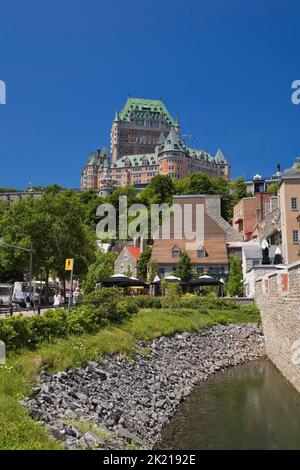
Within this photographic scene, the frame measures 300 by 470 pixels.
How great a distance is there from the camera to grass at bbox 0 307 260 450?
9.30 m

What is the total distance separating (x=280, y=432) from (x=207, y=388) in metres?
6.42

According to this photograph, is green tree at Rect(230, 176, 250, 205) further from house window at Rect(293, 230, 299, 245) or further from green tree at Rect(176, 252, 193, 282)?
house window at Rect(293, 230, 299, 245)

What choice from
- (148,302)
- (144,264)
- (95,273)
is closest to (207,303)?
(148,302)

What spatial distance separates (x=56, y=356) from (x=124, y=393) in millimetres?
2744

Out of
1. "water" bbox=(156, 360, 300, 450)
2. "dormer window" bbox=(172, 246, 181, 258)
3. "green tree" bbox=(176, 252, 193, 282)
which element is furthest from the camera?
"dormer window" bbox=(172, 246, 181, 258)

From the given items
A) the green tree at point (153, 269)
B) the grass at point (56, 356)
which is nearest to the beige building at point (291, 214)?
the green tree at point (153, 269)

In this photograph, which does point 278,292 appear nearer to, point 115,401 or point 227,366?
point 227,366

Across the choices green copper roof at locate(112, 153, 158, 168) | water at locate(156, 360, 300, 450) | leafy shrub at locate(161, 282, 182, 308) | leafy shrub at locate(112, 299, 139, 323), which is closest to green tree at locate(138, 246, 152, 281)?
leafy shrub at locate(161, 282, 182, 308)

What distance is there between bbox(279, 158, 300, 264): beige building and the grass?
18002 mm

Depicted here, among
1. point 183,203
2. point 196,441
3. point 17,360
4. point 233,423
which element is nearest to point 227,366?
point 233,423

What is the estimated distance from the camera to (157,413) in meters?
15.4

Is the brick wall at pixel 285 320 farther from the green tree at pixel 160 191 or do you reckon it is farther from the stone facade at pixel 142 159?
the stone facade at pixel 142 159

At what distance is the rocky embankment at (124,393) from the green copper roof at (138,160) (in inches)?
5913

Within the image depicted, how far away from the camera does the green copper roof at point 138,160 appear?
570ft
